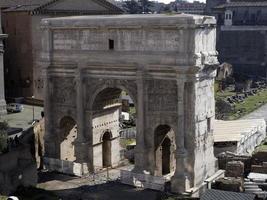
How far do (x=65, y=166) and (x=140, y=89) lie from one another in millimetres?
6984

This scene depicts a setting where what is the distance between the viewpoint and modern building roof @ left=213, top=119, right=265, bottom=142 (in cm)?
3633

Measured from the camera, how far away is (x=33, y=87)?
160ft

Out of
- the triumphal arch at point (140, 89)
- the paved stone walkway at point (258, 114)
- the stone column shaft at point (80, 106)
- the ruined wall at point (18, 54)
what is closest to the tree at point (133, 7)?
the paved stone walkway at point (258, 114)

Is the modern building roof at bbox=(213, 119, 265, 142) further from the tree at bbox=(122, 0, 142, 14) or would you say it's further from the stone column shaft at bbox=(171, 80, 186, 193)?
the tree at bbox=(122, 0, 142, 14)

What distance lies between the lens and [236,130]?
38.5 metres

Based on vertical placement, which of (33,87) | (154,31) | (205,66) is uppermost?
(154,31)

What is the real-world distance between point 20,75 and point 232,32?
45733 millimetres

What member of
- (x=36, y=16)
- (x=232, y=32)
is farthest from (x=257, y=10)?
(x=36, y=16)

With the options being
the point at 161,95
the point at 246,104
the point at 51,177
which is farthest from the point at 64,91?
the point at 246,104

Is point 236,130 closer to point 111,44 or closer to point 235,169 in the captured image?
point 235,169

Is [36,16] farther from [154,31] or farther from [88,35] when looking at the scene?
[154,31]

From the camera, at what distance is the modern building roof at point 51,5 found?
158 feet

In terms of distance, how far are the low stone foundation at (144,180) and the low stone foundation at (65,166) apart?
111 inches

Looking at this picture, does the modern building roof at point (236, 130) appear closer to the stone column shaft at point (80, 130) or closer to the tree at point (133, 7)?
the stone column shaft at point (80, 130)
